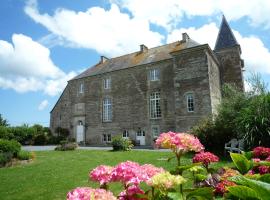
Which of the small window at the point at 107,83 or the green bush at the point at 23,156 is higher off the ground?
the small window at the point at 107,83

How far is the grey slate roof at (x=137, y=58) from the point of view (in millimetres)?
27703

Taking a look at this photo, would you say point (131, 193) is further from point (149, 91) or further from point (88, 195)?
point (149, 91)

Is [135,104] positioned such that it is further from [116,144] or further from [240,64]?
[240,64]

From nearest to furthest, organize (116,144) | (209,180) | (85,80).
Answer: (209,180), (116,144), (85,80)

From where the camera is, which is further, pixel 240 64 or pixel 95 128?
pixel 95 128

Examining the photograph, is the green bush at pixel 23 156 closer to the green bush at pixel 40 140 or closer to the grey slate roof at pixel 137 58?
the grey slate roof at pixel 137 58

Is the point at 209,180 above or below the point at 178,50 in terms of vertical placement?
below

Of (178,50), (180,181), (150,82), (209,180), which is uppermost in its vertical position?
(178,50)

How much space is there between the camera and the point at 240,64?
90.9 ft

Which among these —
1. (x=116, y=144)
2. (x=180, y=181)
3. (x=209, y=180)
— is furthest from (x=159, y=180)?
(x=116, y=144)

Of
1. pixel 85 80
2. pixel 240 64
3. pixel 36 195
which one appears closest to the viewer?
pixel 36 195

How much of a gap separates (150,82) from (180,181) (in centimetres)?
2606

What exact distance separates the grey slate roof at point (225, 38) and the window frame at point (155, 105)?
8757 millimetres

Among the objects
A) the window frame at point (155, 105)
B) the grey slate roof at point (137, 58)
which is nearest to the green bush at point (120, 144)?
the window frame at point (155, 105)
